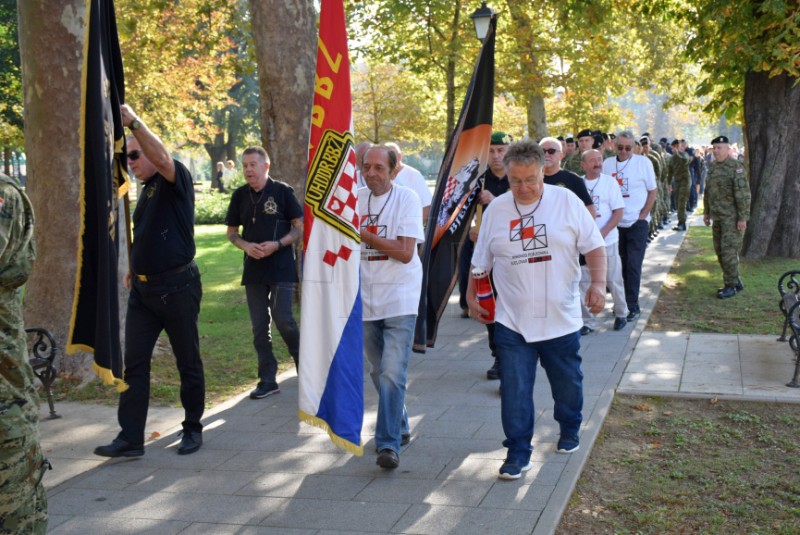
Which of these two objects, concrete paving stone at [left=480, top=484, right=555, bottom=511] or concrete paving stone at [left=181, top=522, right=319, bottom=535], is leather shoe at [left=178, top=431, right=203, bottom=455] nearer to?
concrete paving stone at [left=181, top=522, right=319, bottom=535]

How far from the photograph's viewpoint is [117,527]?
17.3 ft

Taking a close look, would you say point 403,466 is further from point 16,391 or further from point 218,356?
point 218,356

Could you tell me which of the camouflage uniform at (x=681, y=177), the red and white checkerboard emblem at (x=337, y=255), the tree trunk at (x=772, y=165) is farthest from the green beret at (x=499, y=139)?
the camouflage uniform at (x=681, y=177)

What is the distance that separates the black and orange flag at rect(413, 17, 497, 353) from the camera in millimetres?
7328

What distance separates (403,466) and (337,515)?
907 mm

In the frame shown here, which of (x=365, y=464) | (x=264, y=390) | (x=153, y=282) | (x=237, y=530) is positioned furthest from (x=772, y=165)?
(x=237, y=530)

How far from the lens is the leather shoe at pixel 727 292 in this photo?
1288cm

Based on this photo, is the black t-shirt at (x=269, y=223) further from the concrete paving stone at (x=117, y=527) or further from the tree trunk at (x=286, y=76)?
the tree trunk at (x=286, y=76)

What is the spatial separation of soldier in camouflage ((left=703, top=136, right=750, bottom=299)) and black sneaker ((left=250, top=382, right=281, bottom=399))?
7.06 meters

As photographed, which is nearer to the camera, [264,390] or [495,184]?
[264,390]

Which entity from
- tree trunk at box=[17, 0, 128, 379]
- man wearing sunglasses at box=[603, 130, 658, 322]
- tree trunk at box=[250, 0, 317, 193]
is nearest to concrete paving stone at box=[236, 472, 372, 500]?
tree trunk at box=[17, 0, 128, 379]

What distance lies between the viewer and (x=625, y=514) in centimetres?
530

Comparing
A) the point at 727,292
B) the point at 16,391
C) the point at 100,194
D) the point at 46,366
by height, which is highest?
the point at 100,194

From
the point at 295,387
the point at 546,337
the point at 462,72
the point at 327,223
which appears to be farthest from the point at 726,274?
the point at 462,72
